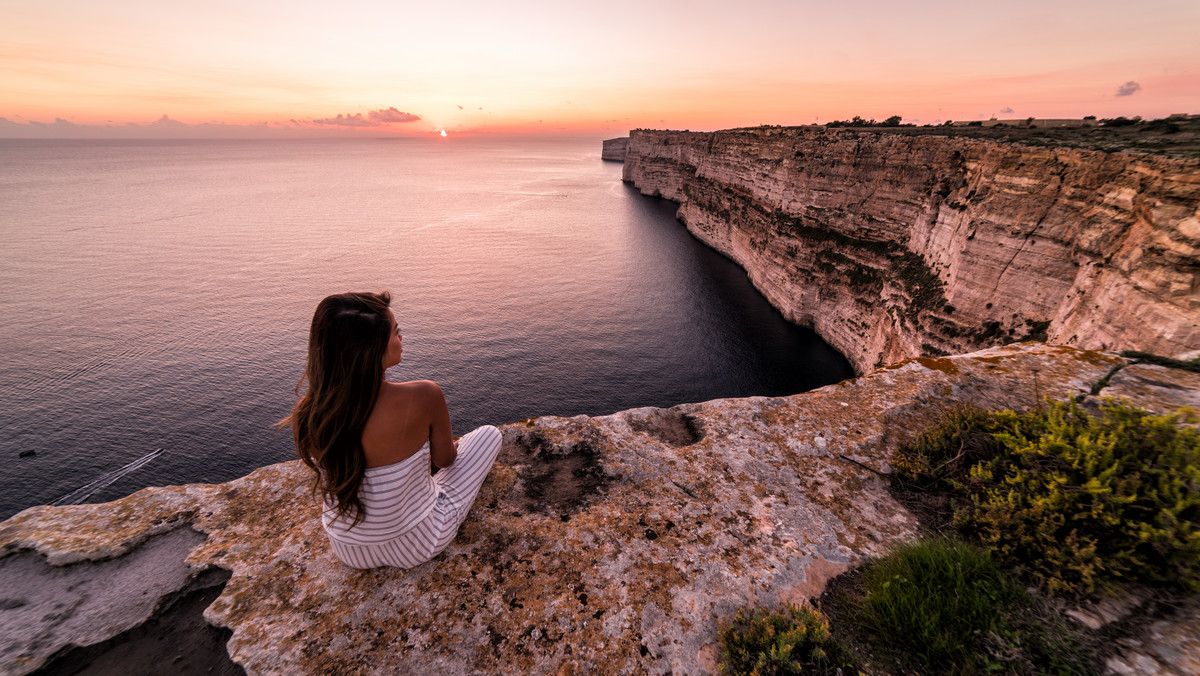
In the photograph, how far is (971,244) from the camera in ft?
68.8

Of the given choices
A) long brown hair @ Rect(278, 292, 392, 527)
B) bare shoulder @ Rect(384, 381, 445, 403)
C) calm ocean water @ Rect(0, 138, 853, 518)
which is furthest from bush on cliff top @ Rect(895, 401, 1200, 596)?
calm ocean water @ Rect(0, 138, 853, 518)

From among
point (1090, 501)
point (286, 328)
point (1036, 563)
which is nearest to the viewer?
point (1036, 563)

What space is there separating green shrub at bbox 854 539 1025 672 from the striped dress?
3.87m

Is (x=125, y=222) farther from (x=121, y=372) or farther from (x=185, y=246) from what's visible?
(x=121, y=372)

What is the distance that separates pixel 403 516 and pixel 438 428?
0.84m

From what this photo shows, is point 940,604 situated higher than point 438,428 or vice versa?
point 438,428

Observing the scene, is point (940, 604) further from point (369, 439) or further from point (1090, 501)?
point (369, 439)

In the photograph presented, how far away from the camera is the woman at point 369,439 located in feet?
11.2

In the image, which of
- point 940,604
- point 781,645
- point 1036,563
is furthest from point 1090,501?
point 781,645

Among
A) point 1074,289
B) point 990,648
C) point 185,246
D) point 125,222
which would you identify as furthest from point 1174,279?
point 125,222

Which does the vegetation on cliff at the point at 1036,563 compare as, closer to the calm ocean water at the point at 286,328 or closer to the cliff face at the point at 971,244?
the cliff face at the point at 971,244

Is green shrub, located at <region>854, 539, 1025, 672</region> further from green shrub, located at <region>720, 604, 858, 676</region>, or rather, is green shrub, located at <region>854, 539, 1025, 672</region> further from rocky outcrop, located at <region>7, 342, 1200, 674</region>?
rocky outcrop, located at <region>7, 342, 1200, 674</region>

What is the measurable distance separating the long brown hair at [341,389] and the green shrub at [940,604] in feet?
15.0

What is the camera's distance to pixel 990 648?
294 cm
